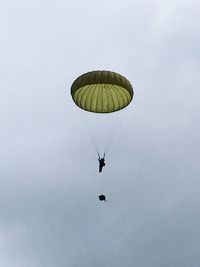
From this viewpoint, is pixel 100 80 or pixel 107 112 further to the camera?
pixel 107 112

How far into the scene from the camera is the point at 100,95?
44188mm

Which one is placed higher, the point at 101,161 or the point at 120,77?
the point at 120,77

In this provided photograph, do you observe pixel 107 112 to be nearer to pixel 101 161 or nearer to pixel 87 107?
pixel 87 107

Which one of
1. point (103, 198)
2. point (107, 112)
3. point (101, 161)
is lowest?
point (103, 198)

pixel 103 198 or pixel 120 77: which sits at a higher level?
pixel 120 77

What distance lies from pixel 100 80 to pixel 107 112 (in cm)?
532

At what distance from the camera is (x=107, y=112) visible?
45156mm

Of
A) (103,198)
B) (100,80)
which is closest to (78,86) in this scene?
(100,80)

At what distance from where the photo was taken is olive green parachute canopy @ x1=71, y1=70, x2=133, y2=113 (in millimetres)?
42031

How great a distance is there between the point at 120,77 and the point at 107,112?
4885 millimetres

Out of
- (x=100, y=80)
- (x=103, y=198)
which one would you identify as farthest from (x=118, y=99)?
(x=103, y=198)

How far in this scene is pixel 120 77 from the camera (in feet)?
136

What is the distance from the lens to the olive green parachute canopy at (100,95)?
138ft

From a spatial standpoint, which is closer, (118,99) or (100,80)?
(100,80)
